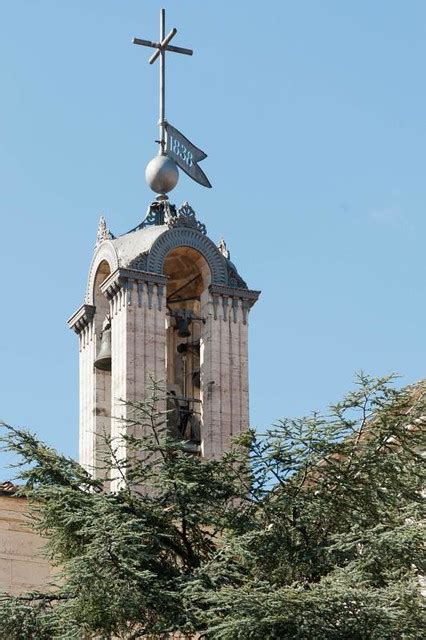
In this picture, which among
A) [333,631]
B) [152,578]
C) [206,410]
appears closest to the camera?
[333,631]

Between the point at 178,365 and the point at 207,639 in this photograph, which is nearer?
the point at 207,639

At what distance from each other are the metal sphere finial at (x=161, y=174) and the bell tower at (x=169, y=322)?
17 millimetres

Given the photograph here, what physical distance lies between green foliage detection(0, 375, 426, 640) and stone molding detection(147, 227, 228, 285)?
426 inches

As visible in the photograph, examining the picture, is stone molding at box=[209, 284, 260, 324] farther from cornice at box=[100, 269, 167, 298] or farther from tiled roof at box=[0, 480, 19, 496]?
tiled roof at box=[0, 480, 19, 496]

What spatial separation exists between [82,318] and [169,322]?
1.60 metres

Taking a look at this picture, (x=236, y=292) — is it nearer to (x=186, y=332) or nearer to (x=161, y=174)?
(x=186, y=332)

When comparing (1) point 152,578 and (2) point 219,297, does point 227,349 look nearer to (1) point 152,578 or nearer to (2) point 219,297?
(2) point 219,297

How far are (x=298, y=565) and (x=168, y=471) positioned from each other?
1.75 metres

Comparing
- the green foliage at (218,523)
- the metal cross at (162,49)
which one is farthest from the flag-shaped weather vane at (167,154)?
the green foliage at (218,523)

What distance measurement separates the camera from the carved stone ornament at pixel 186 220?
3425 cm

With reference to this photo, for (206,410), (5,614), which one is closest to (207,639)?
(5,614)

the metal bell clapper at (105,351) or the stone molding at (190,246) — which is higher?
the stone molding at (190,246)

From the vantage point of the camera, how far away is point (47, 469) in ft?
73.6

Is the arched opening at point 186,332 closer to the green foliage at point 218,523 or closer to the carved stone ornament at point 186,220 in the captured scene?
the carved stone ornament at point 186,220
